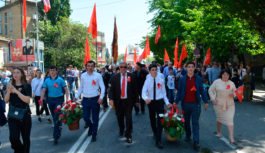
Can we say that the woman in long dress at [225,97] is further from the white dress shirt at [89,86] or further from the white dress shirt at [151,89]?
the white dress shirt at [89,86]

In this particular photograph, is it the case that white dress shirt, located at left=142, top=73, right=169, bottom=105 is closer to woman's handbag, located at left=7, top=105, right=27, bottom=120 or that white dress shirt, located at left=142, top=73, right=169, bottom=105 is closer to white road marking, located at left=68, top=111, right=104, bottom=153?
white road marking, located at left=68, top=111, right=104, bottom=153

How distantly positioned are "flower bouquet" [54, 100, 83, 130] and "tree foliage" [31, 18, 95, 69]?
111 ft

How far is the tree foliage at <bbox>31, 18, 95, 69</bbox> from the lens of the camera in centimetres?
3850

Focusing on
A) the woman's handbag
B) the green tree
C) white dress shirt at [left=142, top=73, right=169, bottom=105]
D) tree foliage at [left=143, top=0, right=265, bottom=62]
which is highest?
the green tree

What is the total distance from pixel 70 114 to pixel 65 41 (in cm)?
3547

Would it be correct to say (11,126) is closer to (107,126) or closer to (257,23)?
(107,126)

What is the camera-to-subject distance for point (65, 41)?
127ft

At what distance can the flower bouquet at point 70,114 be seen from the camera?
17.8 feet

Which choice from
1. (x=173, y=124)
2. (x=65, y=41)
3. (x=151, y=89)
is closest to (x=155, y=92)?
(x=151, y=89)

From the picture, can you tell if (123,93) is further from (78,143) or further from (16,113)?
(16,113)

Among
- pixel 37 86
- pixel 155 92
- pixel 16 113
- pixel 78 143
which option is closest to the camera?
pixel 16 113

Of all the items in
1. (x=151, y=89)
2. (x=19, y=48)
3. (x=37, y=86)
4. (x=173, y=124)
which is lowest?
(x=173, y=124)

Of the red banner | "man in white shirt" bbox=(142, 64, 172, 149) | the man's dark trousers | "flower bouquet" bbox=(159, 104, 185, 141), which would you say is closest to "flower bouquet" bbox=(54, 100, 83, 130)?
the man's dark trousers

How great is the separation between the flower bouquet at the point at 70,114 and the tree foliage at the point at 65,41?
33.8m
